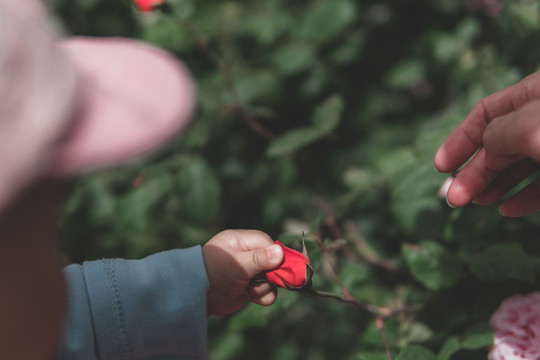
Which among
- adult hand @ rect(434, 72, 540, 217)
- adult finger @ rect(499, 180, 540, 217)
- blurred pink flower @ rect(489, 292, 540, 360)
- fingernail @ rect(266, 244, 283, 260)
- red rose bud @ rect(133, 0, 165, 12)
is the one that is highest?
adult hand @ rect(434, 72, 540, 217)

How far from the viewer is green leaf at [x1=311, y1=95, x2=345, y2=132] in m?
1.07

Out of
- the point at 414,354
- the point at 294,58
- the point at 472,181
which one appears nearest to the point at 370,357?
the point at 414,354

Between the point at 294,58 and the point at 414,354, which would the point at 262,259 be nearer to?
the point at 414,354

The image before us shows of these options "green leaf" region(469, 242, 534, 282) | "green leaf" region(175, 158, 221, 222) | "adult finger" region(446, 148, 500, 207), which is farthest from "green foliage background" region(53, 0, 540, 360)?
"adult finger" region(446, 148, 500, 207)

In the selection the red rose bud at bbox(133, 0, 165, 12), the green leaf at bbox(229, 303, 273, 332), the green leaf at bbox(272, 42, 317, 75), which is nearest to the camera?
the green leaf at bbox(229, 303, 273, 332)

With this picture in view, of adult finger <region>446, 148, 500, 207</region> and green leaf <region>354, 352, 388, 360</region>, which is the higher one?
adult finger <region>446, 148, 500, 207</region>

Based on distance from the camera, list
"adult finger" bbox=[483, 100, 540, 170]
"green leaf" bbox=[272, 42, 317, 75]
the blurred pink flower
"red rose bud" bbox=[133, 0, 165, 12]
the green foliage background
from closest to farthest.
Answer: "adult finger" bbox=[483, 100, 540, 170]
the blurred pink flower
"red rose bud" bbox=[133, 0, 165, 12]
the green foliage background
"green leaf" bbox=[272, 42, 317, 75]

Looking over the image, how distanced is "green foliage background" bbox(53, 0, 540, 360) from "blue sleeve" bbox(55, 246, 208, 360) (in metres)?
0.34

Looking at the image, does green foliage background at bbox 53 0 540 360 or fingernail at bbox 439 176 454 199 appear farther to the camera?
green foliage background at bbox 53 0 540 360

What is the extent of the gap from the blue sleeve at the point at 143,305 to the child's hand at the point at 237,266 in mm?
23

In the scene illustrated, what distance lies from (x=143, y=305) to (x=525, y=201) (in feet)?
1.73

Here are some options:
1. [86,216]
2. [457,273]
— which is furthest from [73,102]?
[86,216]

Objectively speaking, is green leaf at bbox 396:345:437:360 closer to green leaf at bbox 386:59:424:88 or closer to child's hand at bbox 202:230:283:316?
child's hand at bbox 202:230:283:316

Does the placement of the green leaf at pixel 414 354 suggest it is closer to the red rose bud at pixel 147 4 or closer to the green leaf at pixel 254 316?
the green leaf at pixel 254 316
